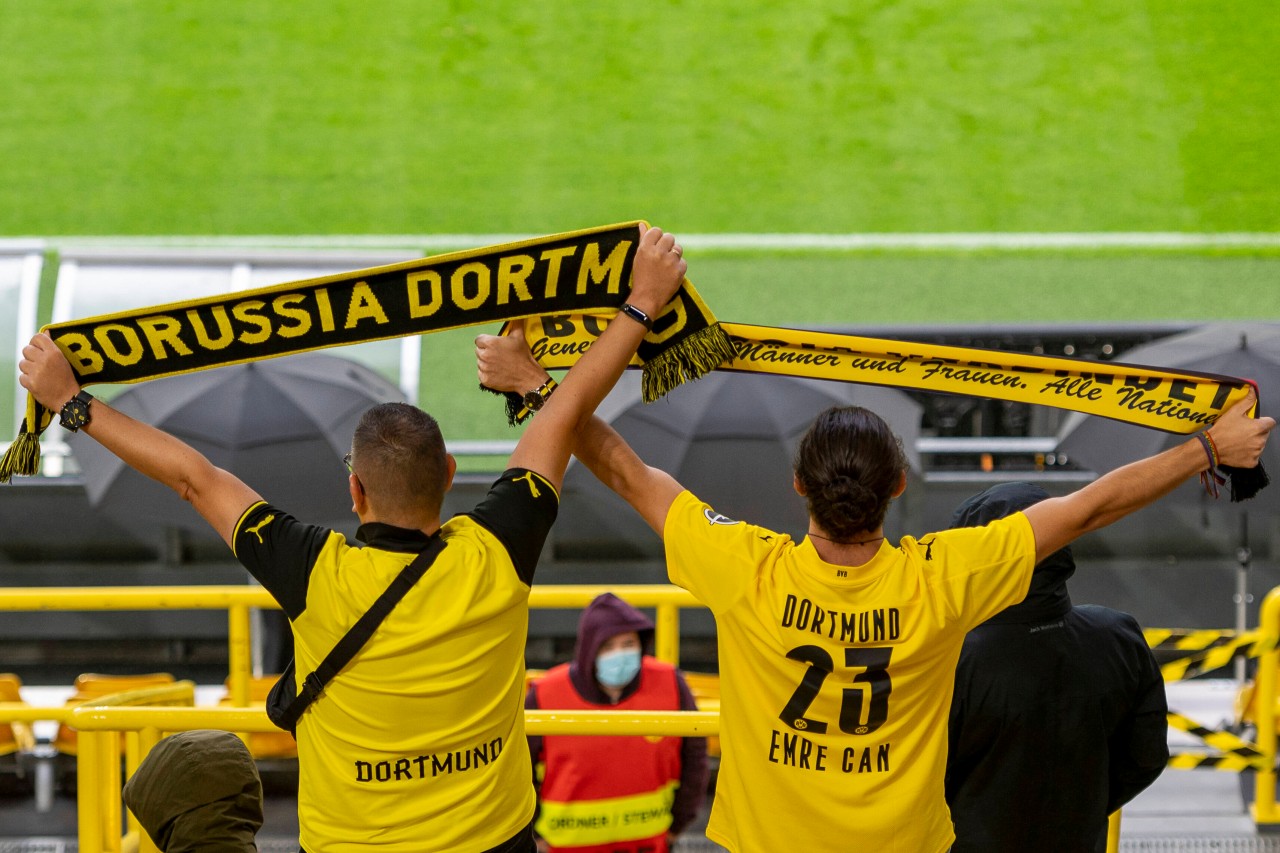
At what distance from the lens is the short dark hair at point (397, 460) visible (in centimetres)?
229

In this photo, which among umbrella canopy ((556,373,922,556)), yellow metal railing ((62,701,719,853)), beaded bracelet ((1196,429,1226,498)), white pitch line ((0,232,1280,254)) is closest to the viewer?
beaded bracelet ((1196,429,1226,498))

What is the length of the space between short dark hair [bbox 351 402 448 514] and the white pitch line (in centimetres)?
1183

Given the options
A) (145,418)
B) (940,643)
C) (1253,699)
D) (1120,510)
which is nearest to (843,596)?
(940,643)

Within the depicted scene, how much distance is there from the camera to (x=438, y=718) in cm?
226

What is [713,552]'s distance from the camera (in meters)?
2.32

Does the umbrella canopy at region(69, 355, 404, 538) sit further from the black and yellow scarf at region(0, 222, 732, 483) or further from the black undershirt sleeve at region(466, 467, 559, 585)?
the black undershirt sleeve at region(466, 467, 559, 585)

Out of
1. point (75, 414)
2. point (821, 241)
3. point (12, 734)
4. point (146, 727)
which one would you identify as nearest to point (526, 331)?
point (75, 414)

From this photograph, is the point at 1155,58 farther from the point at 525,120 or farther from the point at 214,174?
the point at 214,174

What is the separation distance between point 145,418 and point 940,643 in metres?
6.24

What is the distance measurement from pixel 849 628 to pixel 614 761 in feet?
6.09

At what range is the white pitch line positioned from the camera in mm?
13992

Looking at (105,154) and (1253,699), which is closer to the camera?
(1253,699)

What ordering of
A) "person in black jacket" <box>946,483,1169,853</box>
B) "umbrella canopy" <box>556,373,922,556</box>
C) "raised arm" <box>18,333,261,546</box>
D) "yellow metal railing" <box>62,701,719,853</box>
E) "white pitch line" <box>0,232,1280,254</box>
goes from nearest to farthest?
"raised arm" <box>18,333,261,546</box>, "person in black jacket" <box>946,483,1169,853</box>, "yellow metal railing" <box>62,701,719,853</box>, "umbrella canopy" <box>556,373,922,556</box>, "white pitch line" <box>0,232,1280,254</box>

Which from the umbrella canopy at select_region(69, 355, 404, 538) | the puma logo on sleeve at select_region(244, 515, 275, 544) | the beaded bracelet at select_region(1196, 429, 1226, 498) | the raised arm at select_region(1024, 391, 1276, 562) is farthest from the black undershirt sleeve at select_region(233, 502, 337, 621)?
the umbrella canopy at select_region(69, 355, 404, 538)
